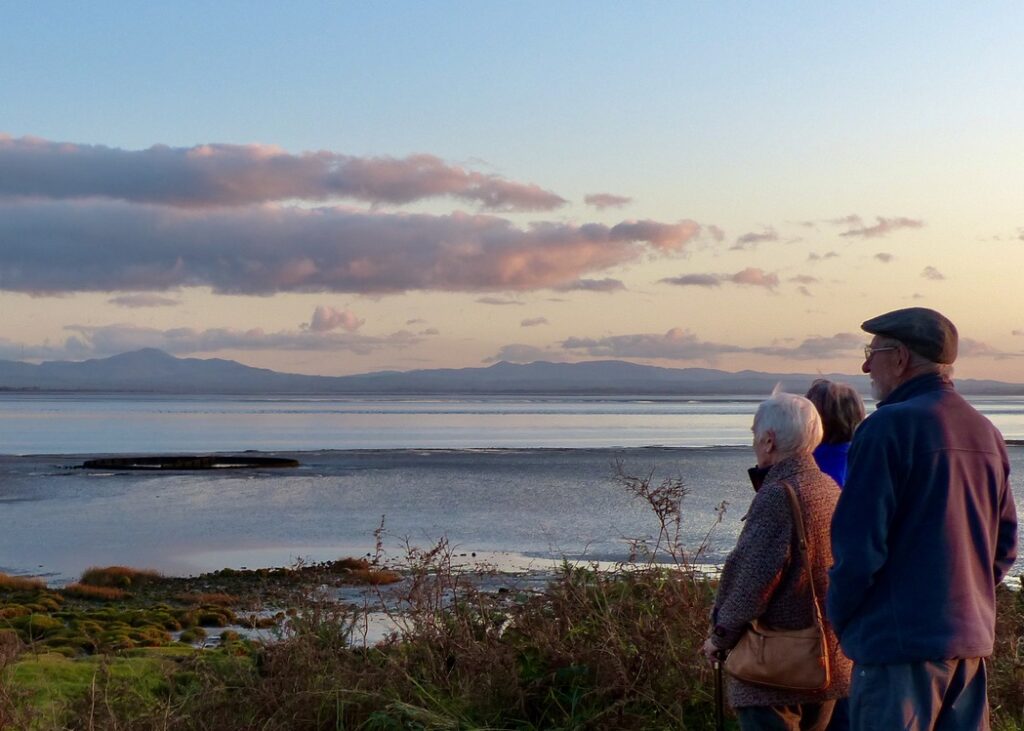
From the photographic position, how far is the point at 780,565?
3896 millimetres

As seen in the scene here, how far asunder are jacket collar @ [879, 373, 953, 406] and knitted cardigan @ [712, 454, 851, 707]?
46 cm

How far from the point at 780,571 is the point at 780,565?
0.02m

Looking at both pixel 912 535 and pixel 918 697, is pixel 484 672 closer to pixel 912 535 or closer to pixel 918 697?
pixel 918 697

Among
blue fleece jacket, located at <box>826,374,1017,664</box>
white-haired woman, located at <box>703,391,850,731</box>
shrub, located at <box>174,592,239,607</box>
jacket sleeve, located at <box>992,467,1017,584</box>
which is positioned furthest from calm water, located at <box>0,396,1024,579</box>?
blue fleece jacket, located at <box>826,374,1017,664</box>

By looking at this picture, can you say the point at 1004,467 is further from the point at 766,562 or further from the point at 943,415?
the point at 766,562

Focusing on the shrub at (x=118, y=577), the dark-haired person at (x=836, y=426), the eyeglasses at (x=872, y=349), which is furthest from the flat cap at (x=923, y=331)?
the shrub at (x=118, y=577)

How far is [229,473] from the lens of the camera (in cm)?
4109

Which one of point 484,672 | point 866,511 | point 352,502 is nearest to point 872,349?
point 866,511

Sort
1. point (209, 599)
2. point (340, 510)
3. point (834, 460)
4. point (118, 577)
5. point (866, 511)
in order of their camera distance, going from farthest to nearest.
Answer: point (340, 510) < point (118, 577) < point (209, 599) < point (834, 460) < point (866, 511)

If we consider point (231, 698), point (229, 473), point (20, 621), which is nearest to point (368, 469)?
point (229, 473)

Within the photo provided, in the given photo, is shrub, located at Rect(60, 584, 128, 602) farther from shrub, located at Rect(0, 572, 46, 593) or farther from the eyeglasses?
the eyeglasses

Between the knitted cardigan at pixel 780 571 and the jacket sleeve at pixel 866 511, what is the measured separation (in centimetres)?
42

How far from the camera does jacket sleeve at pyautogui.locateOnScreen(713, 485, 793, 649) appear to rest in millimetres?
3902

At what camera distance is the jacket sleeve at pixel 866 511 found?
3.42 metres
